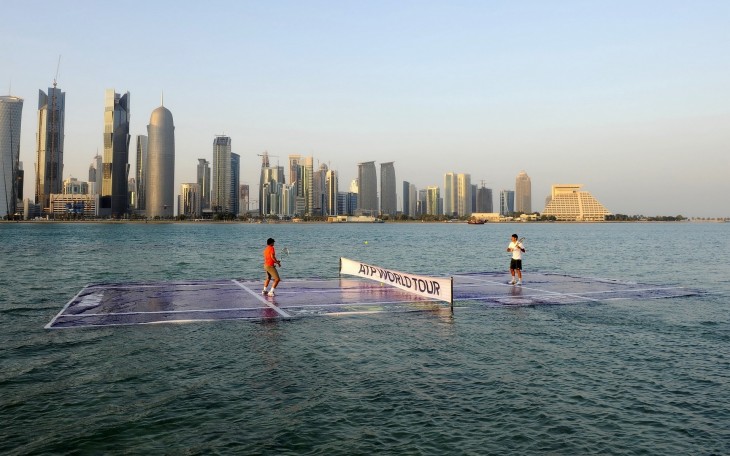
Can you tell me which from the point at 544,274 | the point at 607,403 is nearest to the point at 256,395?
the point at 607,403

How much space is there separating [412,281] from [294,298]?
15.7 feet

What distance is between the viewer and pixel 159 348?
527 inches

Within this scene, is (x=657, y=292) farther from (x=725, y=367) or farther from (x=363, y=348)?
(x=363, y=348)

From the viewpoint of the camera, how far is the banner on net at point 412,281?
19656 millimetres

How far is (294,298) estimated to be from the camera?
21.2 m

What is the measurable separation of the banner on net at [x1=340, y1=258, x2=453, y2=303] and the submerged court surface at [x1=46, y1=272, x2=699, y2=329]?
0.34 meters

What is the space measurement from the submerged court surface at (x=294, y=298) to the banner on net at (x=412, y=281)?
34 cm

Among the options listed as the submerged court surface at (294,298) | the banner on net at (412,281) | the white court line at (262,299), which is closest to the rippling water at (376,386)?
the submerged court surface at (294,298)

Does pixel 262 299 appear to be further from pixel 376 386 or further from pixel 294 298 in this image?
pixel 376 386

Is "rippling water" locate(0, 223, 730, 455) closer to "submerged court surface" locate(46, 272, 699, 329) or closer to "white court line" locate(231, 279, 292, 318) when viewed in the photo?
"submerged court surface" locate(46, 272, 699, 329)

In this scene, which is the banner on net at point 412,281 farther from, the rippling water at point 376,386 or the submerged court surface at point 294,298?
the rippling water at point 376,386

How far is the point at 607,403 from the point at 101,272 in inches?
1522

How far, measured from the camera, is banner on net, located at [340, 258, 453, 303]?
64.5 ft

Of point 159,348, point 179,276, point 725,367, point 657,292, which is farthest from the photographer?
point 179,276
